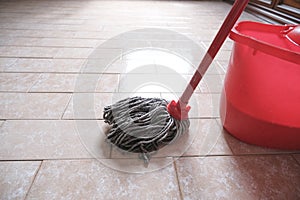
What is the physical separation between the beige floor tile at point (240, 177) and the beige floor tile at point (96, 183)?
5 centimetres

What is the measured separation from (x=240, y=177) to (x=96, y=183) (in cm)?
35

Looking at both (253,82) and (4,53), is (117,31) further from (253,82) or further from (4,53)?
(253,82)

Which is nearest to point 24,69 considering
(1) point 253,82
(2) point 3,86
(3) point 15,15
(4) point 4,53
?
(2) point 3,86

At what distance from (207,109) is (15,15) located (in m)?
1.95

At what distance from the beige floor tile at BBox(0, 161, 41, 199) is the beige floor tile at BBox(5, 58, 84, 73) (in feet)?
1.77

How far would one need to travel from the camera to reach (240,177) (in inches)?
19.3

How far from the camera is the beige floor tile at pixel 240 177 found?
456mm

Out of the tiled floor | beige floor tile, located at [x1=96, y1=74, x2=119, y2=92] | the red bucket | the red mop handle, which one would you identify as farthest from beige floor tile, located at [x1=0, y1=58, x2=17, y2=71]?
the red bucket

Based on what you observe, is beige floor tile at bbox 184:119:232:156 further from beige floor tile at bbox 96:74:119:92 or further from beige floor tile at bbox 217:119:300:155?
beige floor tile at bbox 96:74:119:92

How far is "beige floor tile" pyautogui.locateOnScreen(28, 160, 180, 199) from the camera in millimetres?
441

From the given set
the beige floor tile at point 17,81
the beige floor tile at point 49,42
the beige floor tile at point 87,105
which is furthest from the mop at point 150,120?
the beige floor tile at point 49,42

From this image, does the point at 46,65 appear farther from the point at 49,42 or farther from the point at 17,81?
the point at 49,42

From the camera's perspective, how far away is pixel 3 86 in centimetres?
80

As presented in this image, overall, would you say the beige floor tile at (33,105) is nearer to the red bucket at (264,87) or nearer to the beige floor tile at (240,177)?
the beige floor tile at (240,177)
